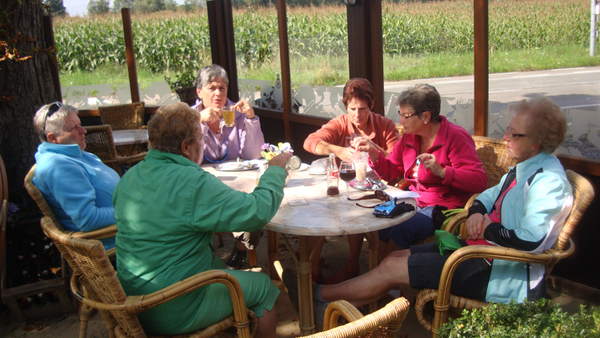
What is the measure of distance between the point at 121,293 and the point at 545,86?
108 inches

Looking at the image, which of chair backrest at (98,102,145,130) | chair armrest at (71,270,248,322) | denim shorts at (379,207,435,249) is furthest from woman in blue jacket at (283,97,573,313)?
chair backrest at (98,102,145,130)

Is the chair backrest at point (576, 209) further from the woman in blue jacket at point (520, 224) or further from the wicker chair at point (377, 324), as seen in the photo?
the wicker chair at point (377, 324)

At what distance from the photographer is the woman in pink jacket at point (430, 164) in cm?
267

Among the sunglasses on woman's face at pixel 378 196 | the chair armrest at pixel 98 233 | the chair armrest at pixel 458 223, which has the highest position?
the sunglasses on woman's face at pixel 378 196

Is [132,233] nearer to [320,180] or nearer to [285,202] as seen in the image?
[285,202]

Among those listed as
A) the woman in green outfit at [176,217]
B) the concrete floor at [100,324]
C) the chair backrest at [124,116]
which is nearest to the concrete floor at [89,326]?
the concrete floor at [100,324]

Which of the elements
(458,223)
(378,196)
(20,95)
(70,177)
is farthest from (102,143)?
(458,223)

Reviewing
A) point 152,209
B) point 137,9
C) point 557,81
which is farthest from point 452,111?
point 137,9

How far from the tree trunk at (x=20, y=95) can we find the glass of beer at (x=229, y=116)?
1.65 m

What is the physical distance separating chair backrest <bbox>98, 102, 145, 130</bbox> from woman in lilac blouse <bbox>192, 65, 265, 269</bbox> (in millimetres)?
2914

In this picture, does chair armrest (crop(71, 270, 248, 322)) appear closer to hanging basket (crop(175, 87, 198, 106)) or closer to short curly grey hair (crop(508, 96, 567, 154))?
short curly grey hair (crop(508, 96, 567, 154))

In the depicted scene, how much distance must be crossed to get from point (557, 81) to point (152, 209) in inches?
101

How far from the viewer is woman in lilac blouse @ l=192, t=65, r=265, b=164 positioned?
3480mm

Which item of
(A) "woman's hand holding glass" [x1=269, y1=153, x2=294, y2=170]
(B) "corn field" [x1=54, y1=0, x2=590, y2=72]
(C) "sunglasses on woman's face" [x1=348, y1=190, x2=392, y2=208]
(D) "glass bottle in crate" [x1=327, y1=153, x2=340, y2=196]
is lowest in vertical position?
(C) "sunglasses on woman's face" [x1=348, y1=190, x2=392, y2=208]
